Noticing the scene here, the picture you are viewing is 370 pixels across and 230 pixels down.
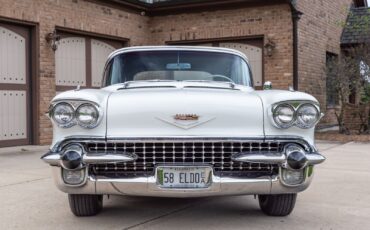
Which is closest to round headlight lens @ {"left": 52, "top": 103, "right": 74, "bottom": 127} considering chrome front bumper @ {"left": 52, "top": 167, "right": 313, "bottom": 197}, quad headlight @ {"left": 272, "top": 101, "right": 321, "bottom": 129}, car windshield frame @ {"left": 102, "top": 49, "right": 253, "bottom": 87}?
chrome front bumper @ {"left": 52, "top": 167, "right": 313, "bottom": 197}

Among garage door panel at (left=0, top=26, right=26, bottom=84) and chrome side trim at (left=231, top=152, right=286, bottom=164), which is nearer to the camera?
chrome side trim at (left=231, top=152, right=286, bottom=164)

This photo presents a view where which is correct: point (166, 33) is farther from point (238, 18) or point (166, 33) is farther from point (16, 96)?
point (16, 96)

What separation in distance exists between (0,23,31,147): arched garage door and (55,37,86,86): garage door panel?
0.89 metres

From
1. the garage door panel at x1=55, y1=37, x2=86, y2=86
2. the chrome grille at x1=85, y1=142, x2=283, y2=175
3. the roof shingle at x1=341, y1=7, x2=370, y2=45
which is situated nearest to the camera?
the chrome grille at x1=85, y1=142, x2=283, y2=175

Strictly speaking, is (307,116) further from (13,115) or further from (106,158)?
(13,115)

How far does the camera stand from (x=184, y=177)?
371 cm

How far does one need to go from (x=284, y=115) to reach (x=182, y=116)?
0.80m

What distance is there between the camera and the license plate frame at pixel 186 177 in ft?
12.1

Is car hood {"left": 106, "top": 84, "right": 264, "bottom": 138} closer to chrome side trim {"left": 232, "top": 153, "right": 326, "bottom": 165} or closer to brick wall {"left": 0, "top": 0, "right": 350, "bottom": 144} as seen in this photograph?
chrome side trim {"left": 232, "top": 153, "right": 326, "bottom": 165}

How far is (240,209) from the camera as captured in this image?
4.71m

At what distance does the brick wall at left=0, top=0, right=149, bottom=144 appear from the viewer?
10.2 m

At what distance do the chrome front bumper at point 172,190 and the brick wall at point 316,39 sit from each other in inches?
381

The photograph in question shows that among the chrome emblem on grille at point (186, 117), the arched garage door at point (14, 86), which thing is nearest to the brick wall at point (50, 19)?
the arched garage door at point (14, 86)

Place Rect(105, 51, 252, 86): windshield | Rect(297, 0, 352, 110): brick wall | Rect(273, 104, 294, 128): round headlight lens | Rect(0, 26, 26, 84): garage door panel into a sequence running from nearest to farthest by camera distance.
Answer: Rect(273, 104, 294, 128): round headlight lens
Rect(105, 51, 252, 86): windshield
Rect(0, 26, 26, 84): garage door panel
Rect(297, 0, 352, 110): brick wall
